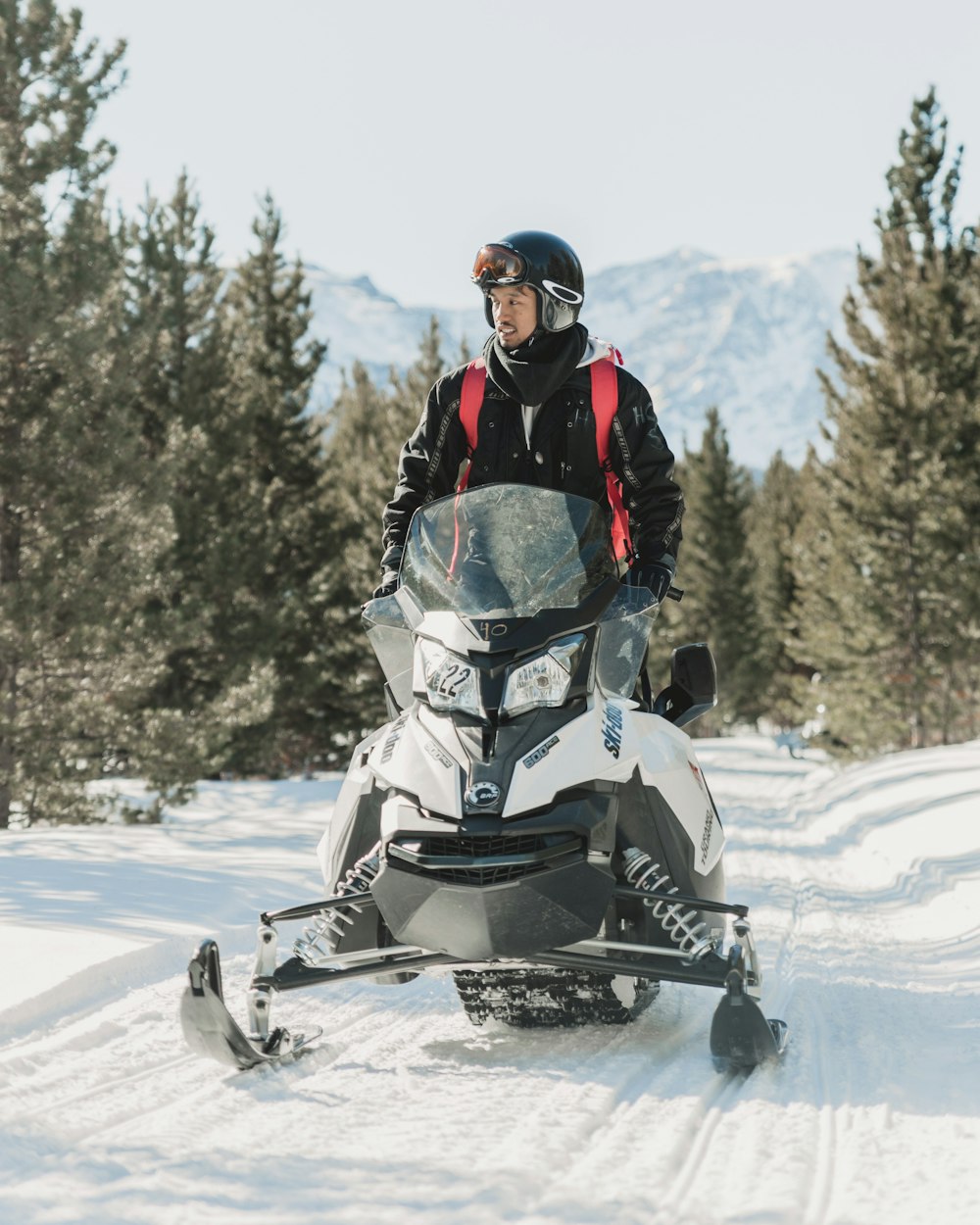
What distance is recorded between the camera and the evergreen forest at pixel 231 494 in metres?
12.7

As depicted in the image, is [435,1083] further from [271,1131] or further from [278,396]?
[278,396]

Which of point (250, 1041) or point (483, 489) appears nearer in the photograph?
point (250, 1041)

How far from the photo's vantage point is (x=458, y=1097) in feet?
10.6

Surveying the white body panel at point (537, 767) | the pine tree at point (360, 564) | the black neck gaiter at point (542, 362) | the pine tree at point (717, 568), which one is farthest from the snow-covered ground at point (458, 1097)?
the pine tree at point (717, 568)

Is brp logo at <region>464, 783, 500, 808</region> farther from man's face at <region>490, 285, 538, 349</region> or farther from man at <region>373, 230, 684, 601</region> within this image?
man's face at <region>490, 285, 538, 349</region>

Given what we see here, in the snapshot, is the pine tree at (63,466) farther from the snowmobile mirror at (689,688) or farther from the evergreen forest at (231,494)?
the snowmobile mirror at (689,688)

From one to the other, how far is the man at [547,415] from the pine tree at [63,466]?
886 centimetres

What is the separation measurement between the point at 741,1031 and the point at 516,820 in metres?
0.86

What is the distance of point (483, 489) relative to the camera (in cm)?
381

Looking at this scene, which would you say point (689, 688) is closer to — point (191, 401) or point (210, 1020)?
point (210, 1020)

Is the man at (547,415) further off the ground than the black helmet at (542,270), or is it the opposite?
the black helmet at (542,270)

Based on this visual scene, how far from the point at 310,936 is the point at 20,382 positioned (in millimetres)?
10606

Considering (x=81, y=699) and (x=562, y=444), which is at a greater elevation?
(x=562, y=444)

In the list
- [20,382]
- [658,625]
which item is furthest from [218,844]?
[658,625]
